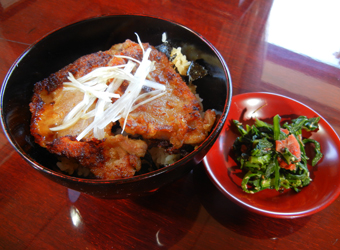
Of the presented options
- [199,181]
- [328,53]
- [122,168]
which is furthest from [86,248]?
[328,53]

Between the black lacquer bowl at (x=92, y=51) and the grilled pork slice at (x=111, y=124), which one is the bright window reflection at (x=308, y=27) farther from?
the grilled pork slice at (x=111, y=124)

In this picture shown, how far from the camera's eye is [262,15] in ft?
8.18

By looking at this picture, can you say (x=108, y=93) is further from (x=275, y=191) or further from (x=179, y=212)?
(x=275, y=191)

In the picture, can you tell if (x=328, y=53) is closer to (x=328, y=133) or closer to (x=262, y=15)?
(x=262, y=15)

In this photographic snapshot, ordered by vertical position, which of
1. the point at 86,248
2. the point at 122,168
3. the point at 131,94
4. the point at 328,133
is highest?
the point at 131,94

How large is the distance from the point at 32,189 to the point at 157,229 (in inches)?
28.9

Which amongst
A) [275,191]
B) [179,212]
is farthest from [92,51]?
[275,191]

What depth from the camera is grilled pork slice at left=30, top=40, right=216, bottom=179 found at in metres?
1.15

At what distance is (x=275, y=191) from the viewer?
1.53m

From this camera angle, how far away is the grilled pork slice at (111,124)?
1.15 meters

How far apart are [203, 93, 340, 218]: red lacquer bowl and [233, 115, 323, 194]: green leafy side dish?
46mm

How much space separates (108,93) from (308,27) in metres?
2.24

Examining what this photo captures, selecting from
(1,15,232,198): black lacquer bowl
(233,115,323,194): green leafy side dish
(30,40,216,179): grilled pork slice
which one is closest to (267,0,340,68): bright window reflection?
(233,115,323,194): green leafy side dish

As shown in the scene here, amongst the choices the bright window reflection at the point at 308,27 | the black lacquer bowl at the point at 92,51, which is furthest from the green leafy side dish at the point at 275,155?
the bright window reflection at the point at 308,27
